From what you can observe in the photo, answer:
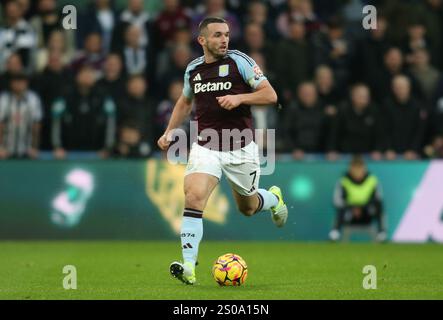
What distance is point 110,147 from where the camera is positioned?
18016mm

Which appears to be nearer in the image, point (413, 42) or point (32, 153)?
point (32, 153)

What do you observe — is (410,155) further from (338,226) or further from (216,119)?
(216,119)

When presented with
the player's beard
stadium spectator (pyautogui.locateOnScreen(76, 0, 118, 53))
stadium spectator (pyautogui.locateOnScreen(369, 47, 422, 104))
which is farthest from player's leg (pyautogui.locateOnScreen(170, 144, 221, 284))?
Answer: stadium spectator (pyautogui.locateOnScreen(76, 0, 118, 53))

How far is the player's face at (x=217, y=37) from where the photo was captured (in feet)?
34.9

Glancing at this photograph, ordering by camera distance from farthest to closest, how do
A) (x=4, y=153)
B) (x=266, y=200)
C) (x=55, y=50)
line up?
1. (x=55, y=50)
2. (x=4, y=153)
3. (x=266, y=200)

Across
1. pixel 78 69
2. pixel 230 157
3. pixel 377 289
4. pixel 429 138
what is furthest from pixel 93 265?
pixel 429 138

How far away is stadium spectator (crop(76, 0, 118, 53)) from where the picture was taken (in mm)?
19109

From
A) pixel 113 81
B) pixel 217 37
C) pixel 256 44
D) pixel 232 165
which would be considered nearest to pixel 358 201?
pixel 256 44

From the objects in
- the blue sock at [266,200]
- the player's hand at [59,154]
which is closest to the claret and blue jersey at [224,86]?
the blue sock at [266,200]

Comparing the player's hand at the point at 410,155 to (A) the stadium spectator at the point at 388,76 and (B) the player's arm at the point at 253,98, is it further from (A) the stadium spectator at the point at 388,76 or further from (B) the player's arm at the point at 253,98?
(B) the player's arm at the point at 253,98

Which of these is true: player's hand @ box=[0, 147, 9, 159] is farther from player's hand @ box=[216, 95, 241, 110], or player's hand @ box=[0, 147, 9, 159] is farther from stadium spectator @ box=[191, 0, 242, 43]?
player's hand @ box=[216, 95, 241, 110]

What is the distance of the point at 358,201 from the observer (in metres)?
17.8

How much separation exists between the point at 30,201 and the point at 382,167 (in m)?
5.83

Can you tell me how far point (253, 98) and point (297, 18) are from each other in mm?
9101
